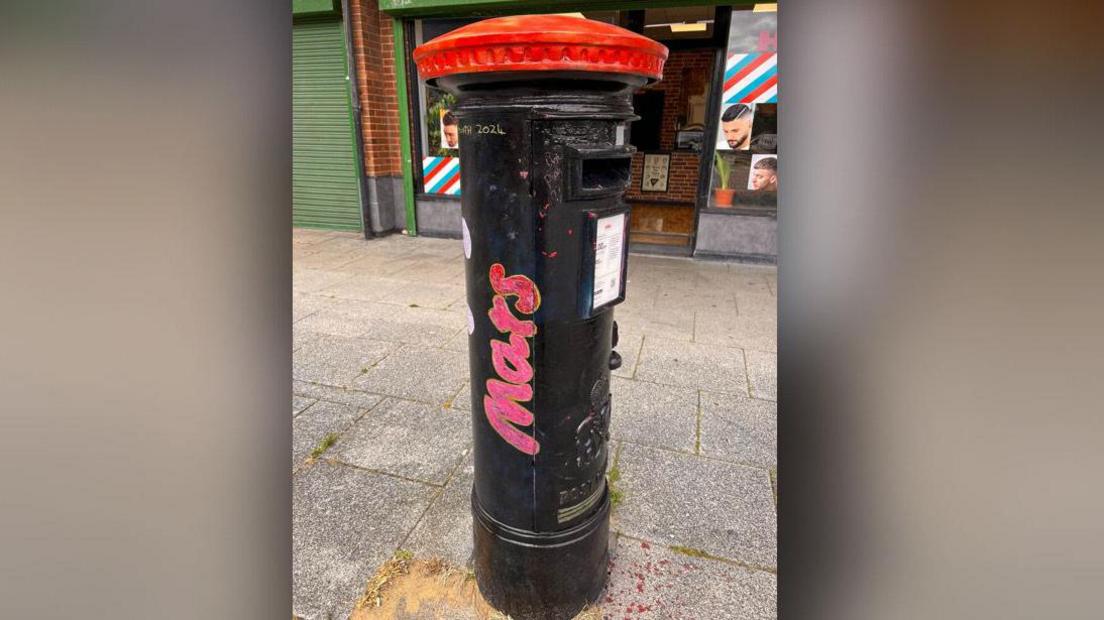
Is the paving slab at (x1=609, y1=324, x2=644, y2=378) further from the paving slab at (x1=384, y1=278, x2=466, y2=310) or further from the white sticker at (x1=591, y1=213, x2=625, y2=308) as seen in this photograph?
the white sticker at (x1=591, y1=213, x2=625, y2=308)

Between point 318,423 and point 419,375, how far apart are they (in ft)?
2.78

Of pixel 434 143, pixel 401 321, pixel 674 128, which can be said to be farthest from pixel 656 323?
pixel 674 128

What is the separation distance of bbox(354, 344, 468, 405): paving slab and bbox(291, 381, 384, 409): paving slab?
8cm

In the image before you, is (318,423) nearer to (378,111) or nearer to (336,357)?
(336,357)

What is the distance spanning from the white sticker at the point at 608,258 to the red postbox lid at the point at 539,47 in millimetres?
468

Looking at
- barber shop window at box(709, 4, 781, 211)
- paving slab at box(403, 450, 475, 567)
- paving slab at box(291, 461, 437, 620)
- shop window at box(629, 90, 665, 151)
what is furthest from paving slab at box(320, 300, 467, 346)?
shop window at box(629, 90, 665, 151)

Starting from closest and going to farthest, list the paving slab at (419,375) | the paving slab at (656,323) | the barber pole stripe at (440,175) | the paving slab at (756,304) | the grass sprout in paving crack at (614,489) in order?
the grass sprout in paving crack at (614,489) → the paving slab at (419,375) → the paving slab at (656,323) → the paving slab at (756,304) → the barber pole stripe at (440,175)

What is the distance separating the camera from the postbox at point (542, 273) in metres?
1.51

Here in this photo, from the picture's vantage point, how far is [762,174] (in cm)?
686

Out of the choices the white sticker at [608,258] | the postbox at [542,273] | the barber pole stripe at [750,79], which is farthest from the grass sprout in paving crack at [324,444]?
the barber pole stripe at [750,79]

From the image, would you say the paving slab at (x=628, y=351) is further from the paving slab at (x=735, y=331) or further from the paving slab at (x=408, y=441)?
the paving slab at (x=408, y=441)
